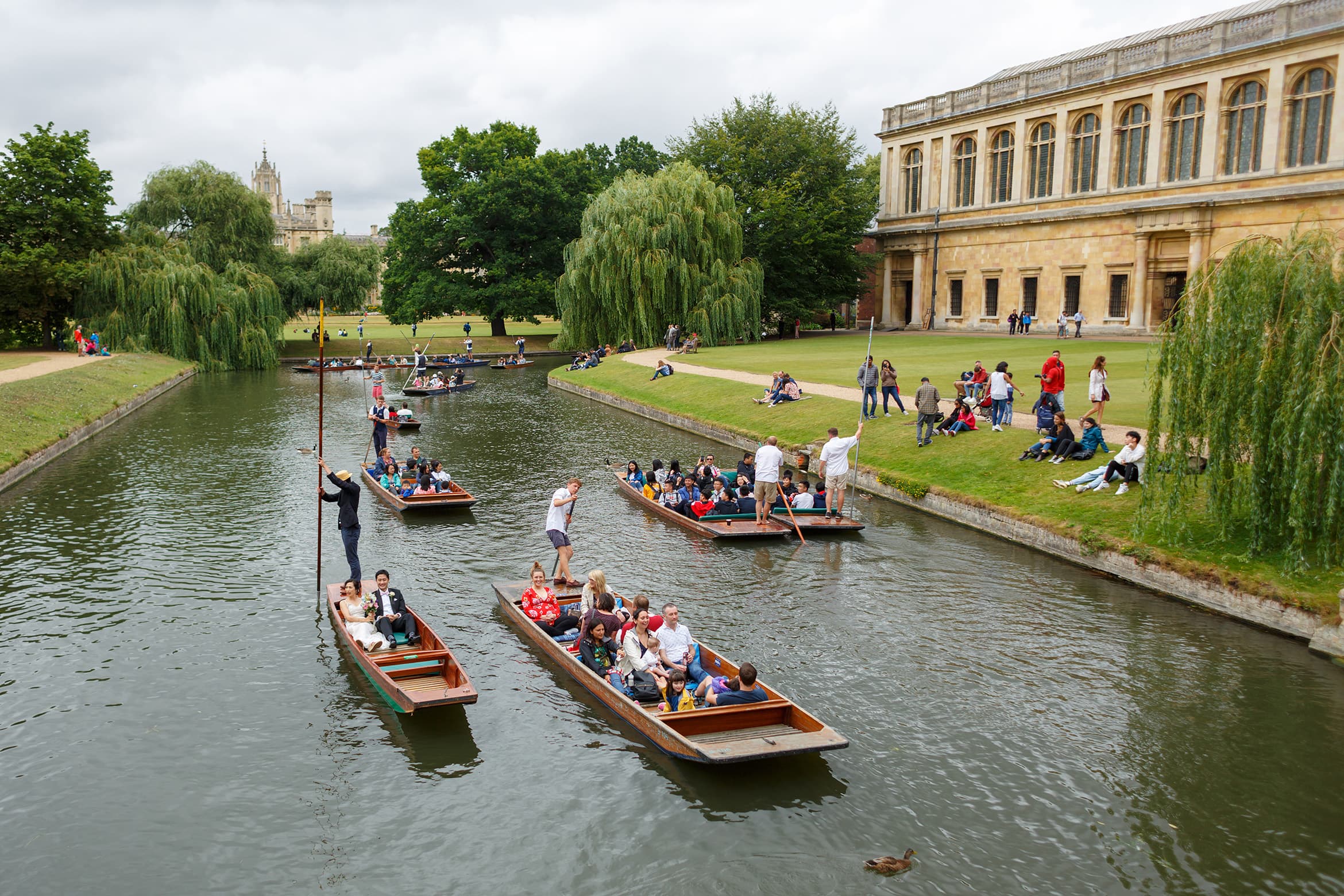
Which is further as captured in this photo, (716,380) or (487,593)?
(716,380)

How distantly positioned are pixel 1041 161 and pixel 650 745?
44492 millimetres

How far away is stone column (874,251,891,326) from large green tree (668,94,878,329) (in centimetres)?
136

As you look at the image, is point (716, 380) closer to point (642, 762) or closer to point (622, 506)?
point (622, 506)

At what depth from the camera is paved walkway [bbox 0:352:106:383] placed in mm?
32906

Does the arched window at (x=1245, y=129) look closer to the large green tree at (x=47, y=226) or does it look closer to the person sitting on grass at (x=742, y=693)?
the person sitting on grass at (x=742, y=693)

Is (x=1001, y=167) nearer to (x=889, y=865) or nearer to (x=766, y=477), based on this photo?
(x=766, y=477)

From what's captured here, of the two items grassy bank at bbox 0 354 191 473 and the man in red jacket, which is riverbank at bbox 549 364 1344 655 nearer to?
the man in red jacket

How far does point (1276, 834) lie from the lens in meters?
7.96

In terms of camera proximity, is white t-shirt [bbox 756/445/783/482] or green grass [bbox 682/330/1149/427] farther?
green grass [bbox 682/330/1149/427]

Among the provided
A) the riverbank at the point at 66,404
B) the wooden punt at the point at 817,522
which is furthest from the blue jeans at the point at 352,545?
the riverbank at the point at 66,404

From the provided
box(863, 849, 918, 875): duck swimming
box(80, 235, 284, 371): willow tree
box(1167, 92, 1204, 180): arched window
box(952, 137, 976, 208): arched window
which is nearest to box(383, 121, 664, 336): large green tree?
box(80, 235, 284, 371): willow tree

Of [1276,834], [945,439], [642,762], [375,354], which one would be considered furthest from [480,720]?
[375,354]

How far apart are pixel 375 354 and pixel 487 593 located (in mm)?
49643

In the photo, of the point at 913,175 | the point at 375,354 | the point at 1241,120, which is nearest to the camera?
the point at 1241,120
